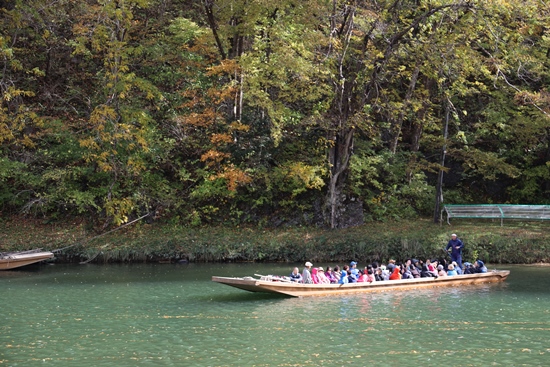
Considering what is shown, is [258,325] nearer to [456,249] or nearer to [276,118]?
[456,249]

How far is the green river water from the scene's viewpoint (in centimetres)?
1206

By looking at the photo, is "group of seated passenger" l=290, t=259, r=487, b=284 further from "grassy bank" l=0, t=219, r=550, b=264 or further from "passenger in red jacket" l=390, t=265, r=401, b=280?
"grassy bank" l=0, t=219, r=550, b=264

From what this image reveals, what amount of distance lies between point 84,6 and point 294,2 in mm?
9991

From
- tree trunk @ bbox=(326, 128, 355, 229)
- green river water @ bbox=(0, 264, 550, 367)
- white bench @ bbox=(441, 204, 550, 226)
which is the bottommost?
green river water @ bbox=(0, 264, 550, 367)

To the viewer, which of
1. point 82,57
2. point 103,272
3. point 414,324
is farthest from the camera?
point 82,57

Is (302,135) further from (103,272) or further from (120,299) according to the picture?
(120,299)

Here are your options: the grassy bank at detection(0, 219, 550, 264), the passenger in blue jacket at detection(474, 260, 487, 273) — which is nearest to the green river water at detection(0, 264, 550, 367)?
the passenger in blue jacket at detection(474, 260, 487, 273)

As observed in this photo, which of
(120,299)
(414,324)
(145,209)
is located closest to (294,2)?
(145,209)

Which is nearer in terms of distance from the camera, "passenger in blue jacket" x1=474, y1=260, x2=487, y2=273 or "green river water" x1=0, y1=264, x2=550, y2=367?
"green river water" x1=0, y1=264, x2=550, y2=367

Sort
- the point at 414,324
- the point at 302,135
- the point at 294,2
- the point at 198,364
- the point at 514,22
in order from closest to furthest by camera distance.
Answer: the point at 198,364
the point at 414,324
the point at 514,22
the point at 294,2
the point at 302,135

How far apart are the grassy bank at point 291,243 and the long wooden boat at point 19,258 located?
1.69 meters

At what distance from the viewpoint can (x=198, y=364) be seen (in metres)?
11.6

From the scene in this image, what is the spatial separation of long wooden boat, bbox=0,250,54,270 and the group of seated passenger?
11043 mm

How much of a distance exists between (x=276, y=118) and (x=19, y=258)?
39.2ft
